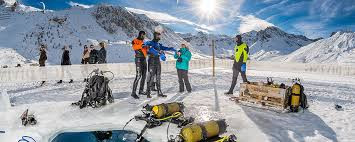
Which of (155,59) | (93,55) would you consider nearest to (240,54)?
(155,59)

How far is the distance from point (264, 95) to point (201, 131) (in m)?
3.69

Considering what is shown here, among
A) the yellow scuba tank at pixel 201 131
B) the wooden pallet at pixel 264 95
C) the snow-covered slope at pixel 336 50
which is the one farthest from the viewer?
the snow-covered slope at pixel 336 50

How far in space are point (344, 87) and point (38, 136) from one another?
1258cm

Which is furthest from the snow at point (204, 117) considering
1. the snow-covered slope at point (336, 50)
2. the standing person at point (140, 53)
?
the snow-covered slope at point (336, 50)

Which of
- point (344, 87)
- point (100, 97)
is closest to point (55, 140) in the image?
point (100, 97)

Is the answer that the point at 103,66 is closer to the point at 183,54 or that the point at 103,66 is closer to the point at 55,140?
the point at 183,54

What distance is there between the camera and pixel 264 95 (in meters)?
9.37

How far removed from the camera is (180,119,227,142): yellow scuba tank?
6.07 m

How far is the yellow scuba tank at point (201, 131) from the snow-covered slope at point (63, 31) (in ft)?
112

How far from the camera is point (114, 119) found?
8.32 m

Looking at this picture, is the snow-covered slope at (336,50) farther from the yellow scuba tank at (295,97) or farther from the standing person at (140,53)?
the standing person at (140,53)

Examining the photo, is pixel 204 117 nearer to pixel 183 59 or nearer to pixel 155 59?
pixel 155 59

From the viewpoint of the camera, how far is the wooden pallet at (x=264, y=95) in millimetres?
8930

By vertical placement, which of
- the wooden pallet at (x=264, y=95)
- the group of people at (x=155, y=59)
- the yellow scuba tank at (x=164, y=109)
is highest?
the group of people at (x=155, y=59)
